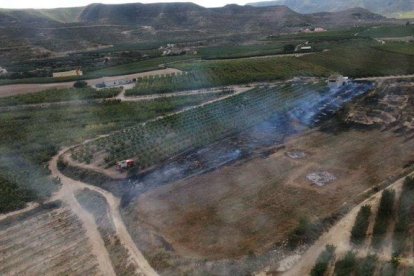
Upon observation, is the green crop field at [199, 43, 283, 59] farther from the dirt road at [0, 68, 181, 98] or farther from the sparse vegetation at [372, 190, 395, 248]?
the sparse vegetation at [372, 190, 395, 248]

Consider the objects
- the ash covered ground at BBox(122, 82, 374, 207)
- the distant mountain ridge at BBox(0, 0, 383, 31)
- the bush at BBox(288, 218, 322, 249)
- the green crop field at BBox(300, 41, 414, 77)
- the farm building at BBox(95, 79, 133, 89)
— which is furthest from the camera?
the distant mountain ridge at BBox(0, 0, 383, 31)

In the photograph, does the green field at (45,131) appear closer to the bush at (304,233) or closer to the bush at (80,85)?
the bush at (80,85)

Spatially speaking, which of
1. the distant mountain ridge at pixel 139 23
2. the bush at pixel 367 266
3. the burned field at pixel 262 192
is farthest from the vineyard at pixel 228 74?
the distant mountain ridge at pixel 139 23

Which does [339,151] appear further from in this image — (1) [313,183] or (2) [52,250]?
(2) [52,250]

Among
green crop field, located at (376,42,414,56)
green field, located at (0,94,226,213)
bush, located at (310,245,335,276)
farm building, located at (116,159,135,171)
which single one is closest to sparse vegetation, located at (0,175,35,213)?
green field, located at (0,94,226,213)

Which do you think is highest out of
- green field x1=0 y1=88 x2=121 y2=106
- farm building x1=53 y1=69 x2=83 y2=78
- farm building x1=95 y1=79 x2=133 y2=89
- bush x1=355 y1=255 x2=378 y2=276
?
farm building x1=53 y1=69 x2=83 y2=78

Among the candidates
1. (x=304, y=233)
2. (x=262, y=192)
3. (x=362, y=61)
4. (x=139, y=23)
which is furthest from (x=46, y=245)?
(x=139, y=23)
